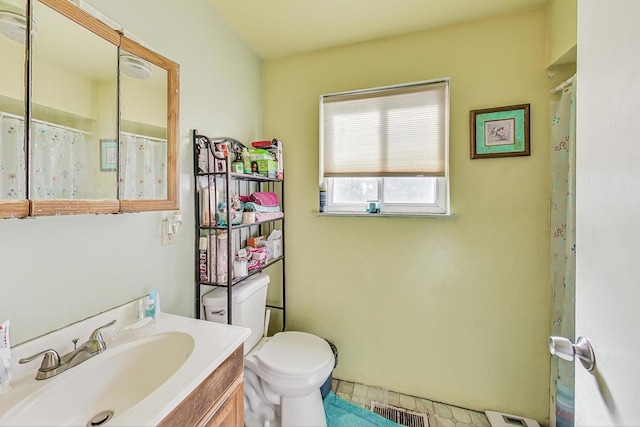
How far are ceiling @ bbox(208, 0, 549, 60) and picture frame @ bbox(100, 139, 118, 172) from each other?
105cm

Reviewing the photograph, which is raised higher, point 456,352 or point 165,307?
point 165,307

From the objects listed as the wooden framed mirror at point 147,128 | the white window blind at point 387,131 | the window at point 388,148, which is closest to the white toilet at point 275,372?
the wooden framed mirror at point 147,128

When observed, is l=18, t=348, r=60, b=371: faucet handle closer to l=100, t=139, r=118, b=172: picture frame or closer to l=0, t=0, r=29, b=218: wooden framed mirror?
l=0, t=0, r=29, b=218: wooden framed mirror

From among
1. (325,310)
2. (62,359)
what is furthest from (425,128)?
(62,359)

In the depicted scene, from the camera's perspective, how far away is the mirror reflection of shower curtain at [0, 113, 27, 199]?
2.06 feet

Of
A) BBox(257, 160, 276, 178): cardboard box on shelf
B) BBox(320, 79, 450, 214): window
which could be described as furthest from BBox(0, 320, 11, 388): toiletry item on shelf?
BBox(320, 79, 450, 214): window

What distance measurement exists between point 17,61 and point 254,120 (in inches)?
49.1

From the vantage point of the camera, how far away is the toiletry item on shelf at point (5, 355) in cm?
64

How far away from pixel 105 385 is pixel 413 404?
1666 millimetres

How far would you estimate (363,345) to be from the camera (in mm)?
1755

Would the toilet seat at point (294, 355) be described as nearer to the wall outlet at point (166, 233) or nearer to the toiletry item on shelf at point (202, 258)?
the toiletry item on shelf at point (202, 258)

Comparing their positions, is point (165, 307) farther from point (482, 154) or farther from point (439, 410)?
point (482, 154)

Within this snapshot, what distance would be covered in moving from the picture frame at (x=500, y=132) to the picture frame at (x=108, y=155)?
1777 mm

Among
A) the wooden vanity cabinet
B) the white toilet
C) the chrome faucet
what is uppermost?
the chrome faucet
